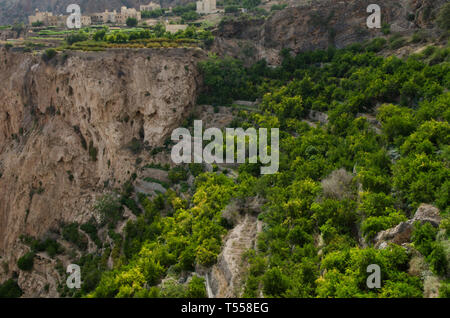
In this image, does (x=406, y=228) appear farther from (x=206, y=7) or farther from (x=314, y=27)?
(x=206, y=7)

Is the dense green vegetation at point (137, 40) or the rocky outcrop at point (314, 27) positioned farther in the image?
the dense green vegetation at point (137, 40)

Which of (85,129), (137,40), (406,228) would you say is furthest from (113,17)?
(406,228)

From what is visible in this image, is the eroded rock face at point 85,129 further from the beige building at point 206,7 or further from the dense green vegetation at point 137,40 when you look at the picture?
the beige building at point 206,7

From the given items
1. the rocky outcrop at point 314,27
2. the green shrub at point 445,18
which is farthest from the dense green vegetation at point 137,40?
the green shrub at point 445,18

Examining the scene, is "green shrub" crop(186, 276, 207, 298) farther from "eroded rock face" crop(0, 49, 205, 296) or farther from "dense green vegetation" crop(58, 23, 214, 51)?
"dense green vegetation" crop(58, 23, 214, 51)

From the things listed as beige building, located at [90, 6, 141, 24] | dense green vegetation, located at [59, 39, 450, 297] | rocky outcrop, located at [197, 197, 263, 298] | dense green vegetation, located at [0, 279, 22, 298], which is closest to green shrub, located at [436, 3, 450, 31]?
dense green vegetation, located at [59, 39, 450, 297]

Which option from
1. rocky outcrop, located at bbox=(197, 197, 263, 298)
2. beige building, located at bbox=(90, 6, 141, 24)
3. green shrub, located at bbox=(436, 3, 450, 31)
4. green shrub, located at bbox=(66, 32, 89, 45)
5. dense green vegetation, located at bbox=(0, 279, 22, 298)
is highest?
beige building, located at bbox=(90, 6, 141, 24)
